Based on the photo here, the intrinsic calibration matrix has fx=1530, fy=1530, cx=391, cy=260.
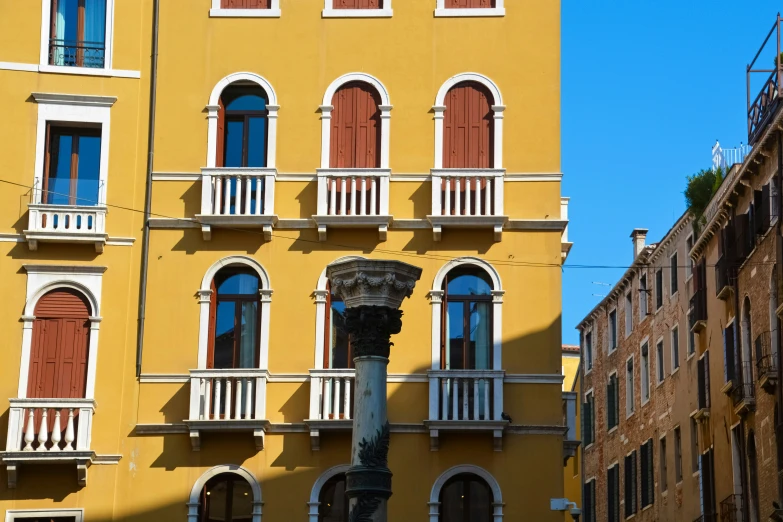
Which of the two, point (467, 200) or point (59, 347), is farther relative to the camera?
point (467, 200)

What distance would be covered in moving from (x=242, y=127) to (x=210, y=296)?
352 centimetres

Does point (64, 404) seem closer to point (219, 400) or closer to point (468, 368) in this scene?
point (219, 400)

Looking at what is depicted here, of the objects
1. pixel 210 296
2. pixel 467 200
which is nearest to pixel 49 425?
pixel 210 296

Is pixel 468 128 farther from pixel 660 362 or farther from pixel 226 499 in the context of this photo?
pixel 660 362

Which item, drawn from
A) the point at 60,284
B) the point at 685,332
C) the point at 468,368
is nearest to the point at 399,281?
the point at 468,368

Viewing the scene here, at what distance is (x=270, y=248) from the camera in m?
29.2

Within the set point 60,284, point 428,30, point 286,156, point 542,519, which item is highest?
point 428,30

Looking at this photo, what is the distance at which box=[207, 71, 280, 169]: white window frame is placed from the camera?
29.5 meters

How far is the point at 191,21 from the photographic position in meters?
30.4

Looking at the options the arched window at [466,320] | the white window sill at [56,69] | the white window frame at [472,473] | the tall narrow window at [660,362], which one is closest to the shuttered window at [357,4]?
the white window sill at [56,69]

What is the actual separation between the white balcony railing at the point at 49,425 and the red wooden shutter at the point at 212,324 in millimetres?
2329

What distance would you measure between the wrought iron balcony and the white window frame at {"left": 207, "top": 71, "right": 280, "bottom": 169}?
2375 mm

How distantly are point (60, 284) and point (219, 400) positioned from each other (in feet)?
12.4

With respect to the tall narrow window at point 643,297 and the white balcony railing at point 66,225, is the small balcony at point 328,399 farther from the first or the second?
the tall narrow window at point 643,297
